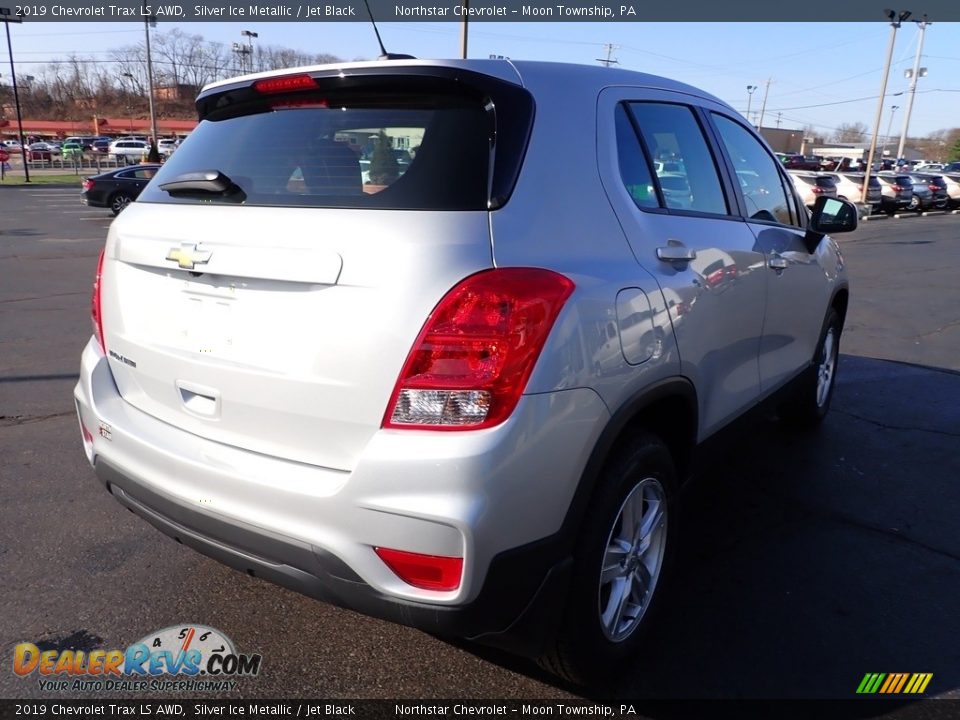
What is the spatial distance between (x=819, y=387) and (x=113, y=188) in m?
21.6

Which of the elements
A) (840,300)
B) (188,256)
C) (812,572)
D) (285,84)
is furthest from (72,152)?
(812,572)

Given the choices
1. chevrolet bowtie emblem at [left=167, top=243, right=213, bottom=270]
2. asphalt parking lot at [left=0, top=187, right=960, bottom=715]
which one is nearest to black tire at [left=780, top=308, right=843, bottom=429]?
asphalt parking lot at [left=0, top=187, right=960, bottom=715]

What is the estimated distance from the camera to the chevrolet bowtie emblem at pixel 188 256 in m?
2.24

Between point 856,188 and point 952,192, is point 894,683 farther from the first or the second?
point 952,192

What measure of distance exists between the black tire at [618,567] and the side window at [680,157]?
3.27ft

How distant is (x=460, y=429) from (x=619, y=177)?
1.08m

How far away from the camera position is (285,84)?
98.3 inches

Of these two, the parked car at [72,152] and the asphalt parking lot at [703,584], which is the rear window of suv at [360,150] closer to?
the asphalt parking lot at [703,584]

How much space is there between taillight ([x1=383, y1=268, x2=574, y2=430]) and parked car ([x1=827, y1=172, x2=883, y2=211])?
30.6 metres

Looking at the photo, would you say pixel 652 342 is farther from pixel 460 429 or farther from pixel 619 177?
pixel 460 429

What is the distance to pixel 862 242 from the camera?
19.2 metres

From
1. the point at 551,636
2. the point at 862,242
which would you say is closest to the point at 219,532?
the point at 551,636

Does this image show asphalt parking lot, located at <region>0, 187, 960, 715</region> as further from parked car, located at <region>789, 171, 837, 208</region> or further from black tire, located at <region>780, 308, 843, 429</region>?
parked car, located at <region>789, 171, 837, 208</region>

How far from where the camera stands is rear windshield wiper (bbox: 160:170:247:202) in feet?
7.86
